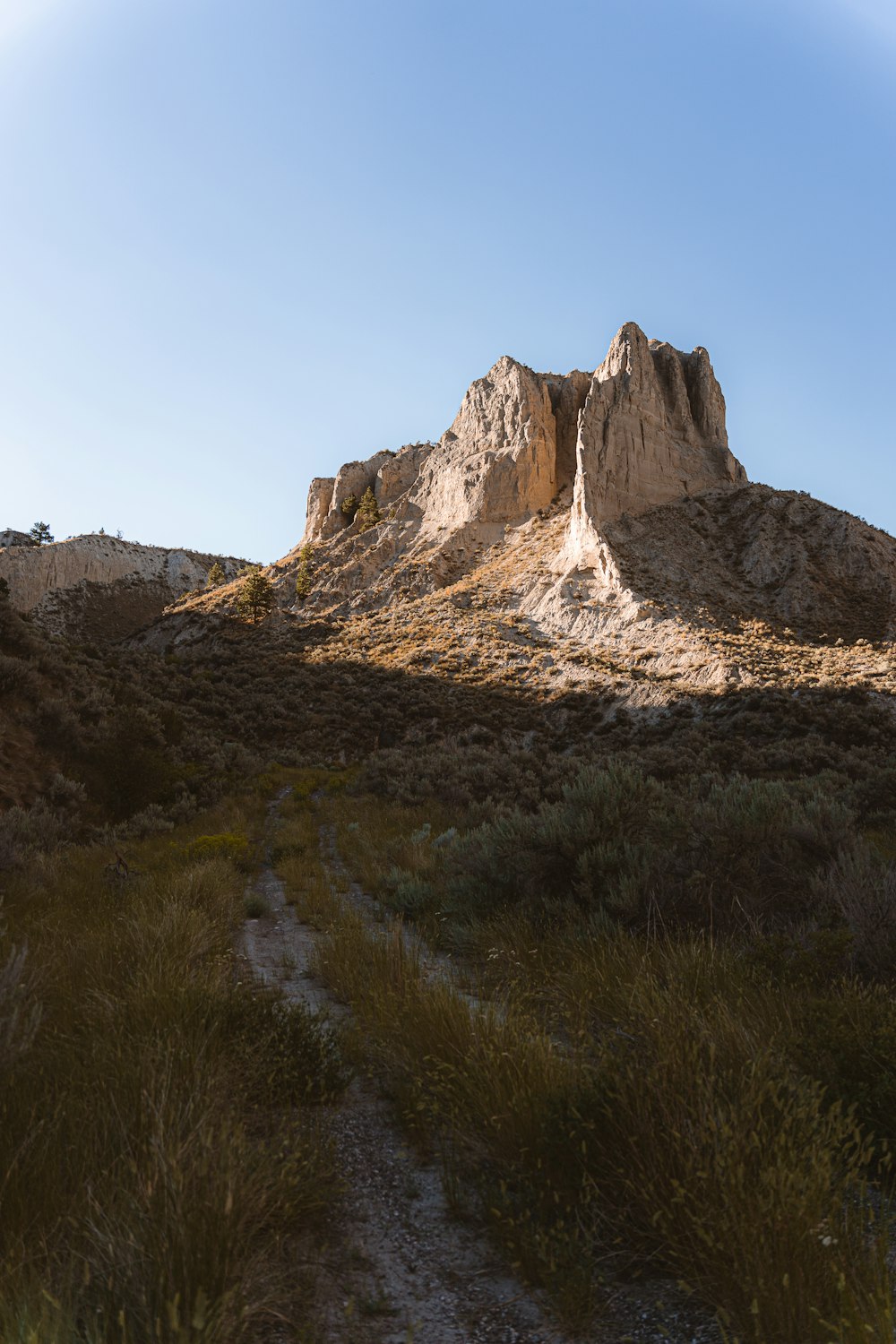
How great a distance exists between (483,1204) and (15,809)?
35.3 ft

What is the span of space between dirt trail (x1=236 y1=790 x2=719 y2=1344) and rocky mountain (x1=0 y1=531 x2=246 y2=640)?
74210 mm

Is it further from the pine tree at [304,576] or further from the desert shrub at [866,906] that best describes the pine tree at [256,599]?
the desert shrub at [866,906]

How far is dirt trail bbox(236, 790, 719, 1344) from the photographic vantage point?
2.09 metres

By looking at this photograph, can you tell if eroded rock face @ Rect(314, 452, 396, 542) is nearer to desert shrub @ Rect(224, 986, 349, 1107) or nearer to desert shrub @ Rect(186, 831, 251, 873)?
desert shrub @ Rect(186, 831, 251, 873)

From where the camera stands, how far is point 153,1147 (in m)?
2.13

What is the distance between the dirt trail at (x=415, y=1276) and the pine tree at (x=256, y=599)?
5340 cm

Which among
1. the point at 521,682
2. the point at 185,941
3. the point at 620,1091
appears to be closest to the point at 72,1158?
the point at 620,1091

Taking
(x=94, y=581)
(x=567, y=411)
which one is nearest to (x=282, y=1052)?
(x=567, y=411)

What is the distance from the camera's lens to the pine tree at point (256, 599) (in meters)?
54.8

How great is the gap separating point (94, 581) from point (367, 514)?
37.6m

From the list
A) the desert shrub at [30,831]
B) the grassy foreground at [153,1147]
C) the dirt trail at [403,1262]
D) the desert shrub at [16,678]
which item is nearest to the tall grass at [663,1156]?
the dirt trail at [403,1262]

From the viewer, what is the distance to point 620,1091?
2.57 m

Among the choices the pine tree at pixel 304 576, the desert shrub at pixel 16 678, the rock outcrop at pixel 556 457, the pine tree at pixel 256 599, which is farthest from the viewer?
the pine tree at pixel 304 576

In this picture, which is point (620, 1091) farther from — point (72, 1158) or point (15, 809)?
point (15, 809)
